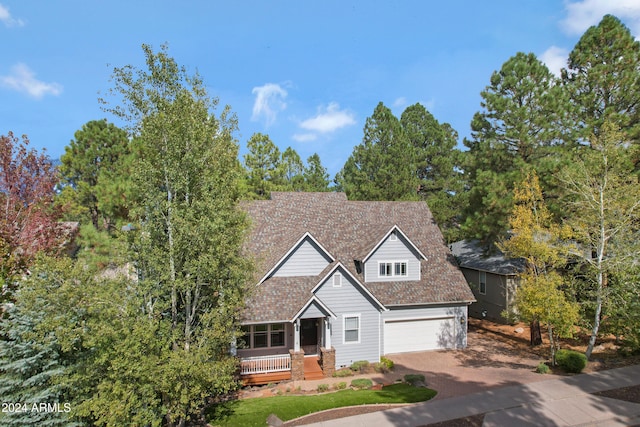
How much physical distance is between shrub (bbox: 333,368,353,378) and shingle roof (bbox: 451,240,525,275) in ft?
40.6

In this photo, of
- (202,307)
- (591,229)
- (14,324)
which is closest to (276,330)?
(202,307)

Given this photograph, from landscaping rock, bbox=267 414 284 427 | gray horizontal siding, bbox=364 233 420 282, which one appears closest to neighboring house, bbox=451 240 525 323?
gray horizontal siding, bbox=364 233 420 282

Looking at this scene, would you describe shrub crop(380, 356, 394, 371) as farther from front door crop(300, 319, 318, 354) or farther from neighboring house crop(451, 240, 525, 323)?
neighboring house crop(451, 240, 525, 323)

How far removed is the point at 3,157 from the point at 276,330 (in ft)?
47.0

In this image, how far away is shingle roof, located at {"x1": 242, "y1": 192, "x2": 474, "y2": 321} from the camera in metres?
18.8

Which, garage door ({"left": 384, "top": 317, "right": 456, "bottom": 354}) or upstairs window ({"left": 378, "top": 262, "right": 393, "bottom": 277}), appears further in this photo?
upstairs window ({"left": 378, "top": 262, "right": 393, "bottom": 277})

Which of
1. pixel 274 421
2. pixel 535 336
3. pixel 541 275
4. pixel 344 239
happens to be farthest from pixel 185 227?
pixel 535 336

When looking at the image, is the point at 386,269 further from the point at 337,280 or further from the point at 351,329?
the point at 351,329

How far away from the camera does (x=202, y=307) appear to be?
1201cm

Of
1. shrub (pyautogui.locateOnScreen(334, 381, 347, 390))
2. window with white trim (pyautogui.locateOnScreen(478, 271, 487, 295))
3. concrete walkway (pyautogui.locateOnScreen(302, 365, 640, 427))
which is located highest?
window with white trim (pyautogui.locateOnScreen(478, 271, 487, 295))

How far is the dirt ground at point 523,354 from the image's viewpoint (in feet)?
41.5

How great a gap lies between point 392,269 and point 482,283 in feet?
35.7

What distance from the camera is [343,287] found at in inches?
736

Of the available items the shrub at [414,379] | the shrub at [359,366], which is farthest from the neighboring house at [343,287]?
the shrub at [414,379]
